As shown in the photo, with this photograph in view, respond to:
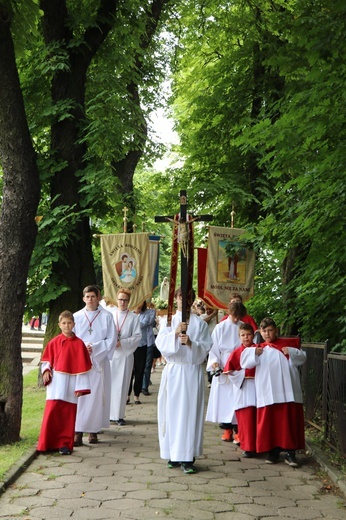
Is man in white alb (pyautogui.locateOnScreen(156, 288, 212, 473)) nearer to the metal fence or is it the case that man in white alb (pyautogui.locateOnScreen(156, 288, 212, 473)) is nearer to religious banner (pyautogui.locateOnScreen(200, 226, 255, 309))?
the metal fence

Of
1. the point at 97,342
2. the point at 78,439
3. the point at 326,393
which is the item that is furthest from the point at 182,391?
the point at 326,393

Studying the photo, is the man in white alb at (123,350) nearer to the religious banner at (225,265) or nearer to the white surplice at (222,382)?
the white surplice at (222,382)

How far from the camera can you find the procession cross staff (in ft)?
29.6

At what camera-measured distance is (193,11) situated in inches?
921

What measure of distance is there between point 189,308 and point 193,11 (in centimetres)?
1631

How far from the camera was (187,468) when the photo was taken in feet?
28.9

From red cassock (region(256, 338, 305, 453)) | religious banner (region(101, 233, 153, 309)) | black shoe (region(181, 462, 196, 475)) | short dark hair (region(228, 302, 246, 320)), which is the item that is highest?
religious banner (region(101, 233, 153, 309))

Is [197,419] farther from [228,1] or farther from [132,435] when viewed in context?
[228,1]

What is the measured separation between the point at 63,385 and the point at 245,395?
2.35 meters

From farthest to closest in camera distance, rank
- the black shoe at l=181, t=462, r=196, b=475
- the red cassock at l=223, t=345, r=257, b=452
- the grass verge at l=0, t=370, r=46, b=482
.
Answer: the red cassock at l=223, t=345, r=257, b=452 → the grass verge at l=0, t=370, r=46, b=482 → the black shoe at l=181, t=462, r=196, b=475

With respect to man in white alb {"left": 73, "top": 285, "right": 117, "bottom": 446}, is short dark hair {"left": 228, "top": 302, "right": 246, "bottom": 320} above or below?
above

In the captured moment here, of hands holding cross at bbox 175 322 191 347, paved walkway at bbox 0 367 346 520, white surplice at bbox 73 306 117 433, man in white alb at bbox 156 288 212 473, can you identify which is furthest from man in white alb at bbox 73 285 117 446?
hands holding cross at bbox 175 322 191 347

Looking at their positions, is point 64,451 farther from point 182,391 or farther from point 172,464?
point 182,391

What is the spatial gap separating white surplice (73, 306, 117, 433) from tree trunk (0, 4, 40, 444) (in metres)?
1.29
